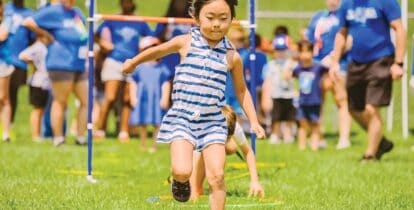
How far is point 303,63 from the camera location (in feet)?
50.6

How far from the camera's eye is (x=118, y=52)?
50.2 feet

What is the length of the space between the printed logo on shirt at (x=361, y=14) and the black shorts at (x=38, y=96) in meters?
5.46

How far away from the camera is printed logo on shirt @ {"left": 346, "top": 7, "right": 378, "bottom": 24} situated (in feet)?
38.2

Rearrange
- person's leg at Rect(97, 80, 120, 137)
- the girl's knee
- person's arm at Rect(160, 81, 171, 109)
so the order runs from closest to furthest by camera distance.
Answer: the girl's knee, person's arm at Rect(160, 81, 171, 109), person's leg at Rect(97, 80, 120, 137)

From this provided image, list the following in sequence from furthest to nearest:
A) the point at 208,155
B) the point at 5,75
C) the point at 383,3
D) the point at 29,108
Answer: the point at 29,108 → the point at 5,75 → the point at 383,3 → the point at 208,155

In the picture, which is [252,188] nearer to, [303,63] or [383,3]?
[383,3]

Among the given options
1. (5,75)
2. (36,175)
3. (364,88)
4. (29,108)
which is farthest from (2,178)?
(29,108)

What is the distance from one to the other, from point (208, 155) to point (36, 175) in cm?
380

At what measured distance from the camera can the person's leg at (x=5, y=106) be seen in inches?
593

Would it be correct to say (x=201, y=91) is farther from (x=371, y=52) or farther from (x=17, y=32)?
(x=17, y=32)

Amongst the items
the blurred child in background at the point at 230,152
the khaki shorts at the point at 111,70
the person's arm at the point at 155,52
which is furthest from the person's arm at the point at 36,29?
the person's arm at the point at 155,52

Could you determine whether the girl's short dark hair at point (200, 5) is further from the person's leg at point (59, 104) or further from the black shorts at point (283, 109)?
the black shorts at point (283, 109)

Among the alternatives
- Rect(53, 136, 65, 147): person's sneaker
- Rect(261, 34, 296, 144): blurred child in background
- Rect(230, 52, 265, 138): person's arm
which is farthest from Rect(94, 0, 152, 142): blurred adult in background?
Rect(230, 52, 265, 138): person's arm

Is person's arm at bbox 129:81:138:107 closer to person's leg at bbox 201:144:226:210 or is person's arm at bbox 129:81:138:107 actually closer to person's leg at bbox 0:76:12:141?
person's leg at bbox 0:76:12:141
